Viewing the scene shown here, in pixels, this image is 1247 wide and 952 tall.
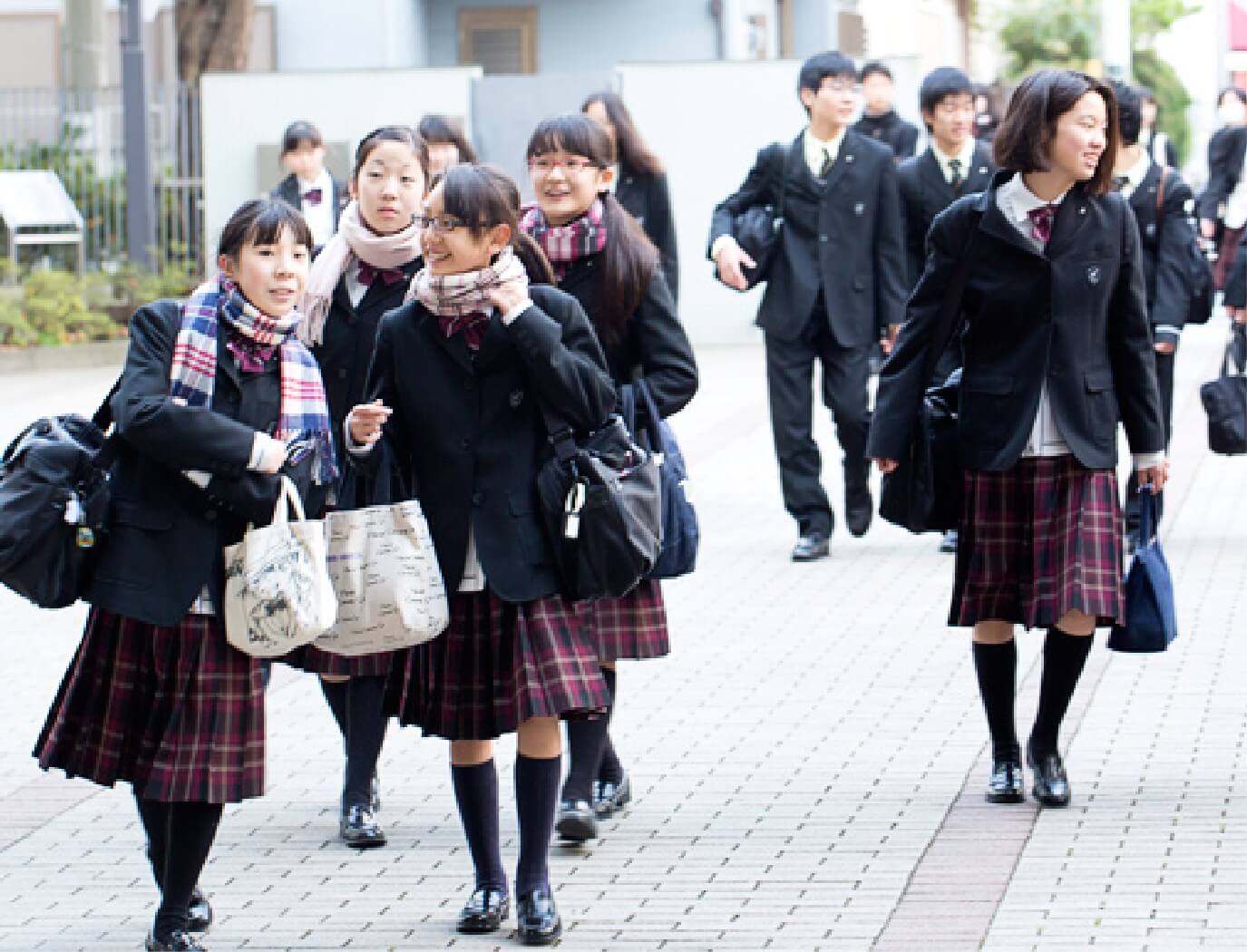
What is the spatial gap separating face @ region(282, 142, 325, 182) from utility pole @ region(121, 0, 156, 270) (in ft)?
30.5

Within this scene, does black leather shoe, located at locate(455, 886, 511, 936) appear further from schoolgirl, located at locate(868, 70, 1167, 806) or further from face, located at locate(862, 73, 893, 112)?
face, located at locate(862, 73, 893, 112)

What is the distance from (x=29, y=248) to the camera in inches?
903

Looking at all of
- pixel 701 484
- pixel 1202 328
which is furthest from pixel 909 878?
pixel 1202 328

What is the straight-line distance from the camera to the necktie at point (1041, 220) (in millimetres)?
6383

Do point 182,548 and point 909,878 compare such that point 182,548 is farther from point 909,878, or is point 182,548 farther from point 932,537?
point 932,537

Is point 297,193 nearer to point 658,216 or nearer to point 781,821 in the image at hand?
point 658,216

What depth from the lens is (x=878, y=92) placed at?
17.6 m

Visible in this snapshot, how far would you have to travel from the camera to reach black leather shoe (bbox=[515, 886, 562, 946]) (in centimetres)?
527

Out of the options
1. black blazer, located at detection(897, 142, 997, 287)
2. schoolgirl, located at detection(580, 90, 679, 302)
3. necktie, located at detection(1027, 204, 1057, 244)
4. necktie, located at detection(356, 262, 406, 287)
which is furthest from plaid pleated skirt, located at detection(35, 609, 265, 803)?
black blazer, located at detection(897, 142, 997, 287)


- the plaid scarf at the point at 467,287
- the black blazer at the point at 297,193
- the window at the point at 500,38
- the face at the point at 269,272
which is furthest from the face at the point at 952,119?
the window at the point at 500,38

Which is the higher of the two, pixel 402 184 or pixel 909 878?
pixel 402 184

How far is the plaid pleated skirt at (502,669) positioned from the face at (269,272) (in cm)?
72

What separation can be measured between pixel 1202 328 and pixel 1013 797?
55.7 feet

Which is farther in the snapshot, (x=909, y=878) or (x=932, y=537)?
(x=932, y=537)
